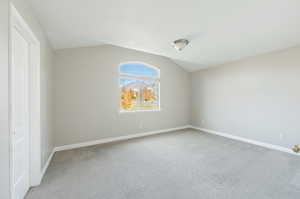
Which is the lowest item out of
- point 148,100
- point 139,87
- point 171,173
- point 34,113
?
point 171,173

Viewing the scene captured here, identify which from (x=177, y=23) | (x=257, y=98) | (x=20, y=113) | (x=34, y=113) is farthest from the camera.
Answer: (x=257, y=98)

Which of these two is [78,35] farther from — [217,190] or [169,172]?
[217,190]

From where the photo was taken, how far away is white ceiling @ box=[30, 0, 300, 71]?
1.89m

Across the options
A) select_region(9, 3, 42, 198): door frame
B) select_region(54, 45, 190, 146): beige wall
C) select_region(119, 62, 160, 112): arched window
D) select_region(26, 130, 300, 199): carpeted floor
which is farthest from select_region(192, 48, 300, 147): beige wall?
select_region(9, 3, 42, 198): door frame

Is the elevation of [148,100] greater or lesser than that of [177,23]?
lesser

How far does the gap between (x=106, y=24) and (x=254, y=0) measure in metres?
2.26

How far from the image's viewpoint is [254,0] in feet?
5.89

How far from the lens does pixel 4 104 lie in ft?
3.62

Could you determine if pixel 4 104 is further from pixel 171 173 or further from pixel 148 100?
pixel 148 100

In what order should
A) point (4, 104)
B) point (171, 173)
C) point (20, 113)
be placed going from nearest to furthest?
point (4, 104) < point (20, 113) < point (171, 173)

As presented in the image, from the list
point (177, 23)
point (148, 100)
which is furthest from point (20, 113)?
point (148, 100)

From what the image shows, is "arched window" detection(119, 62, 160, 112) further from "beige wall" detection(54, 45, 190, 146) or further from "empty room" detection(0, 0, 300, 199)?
"beige wall" detection(54, 45, 190, 146)

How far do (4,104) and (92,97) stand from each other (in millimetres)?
2591

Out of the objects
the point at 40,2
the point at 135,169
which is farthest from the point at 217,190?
the point at 40,2
